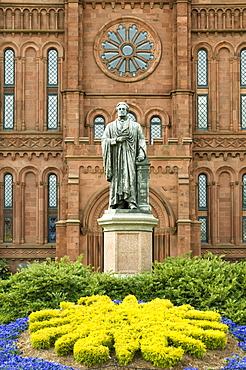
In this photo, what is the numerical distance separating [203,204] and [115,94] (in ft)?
26.3

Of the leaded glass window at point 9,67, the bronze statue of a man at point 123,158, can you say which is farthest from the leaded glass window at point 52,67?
the bronze statue of a man at point 123,158

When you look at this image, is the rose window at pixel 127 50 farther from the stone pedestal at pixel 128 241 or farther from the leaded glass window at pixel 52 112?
the stone pedestal at pixel 128 241

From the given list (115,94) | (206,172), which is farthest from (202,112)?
(115,94)

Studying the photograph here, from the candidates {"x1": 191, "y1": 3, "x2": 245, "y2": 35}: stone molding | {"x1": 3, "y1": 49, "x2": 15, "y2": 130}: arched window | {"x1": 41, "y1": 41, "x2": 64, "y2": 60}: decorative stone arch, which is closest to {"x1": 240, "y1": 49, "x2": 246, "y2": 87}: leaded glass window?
{"x1": 191, "y1": 3, "x2": 245, "y2": 35}: stone molding

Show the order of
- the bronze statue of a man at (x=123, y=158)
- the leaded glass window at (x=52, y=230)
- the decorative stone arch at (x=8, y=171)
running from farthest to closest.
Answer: the decorative stone arch at (x=8, y=171) < the leaded glass window at (x=52, y=230) < the bronze statue of a man at (x=123, y=158)

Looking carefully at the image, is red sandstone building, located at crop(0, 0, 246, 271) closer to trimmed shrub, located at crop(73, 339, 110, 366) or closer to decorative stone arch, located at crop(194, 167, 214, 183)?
decorative stone arch, located at crop(194, 167, 214, 183)

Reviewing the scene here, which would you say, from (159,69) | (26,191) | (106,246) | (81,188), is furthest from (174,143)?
(106,246)

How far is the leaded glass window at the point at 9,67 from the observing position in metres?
39.6

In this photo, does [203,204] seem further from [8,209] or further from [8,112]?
[8,112]

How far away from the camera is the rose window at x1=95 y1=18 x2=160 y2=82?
Result: 129 ft

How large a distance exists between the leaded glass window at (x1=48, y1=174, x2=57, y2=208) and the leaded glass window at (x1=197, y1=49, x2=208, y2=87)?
10.1 meters

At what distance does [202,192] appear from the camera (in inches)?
1528

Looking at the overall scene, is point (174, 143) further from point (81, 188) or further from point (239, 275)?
point (239, 275)

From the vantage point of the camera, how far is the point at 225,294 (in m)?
12.6
